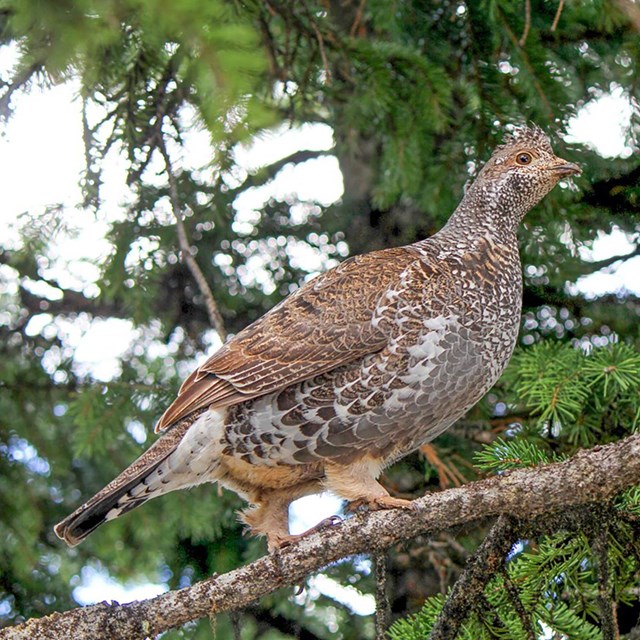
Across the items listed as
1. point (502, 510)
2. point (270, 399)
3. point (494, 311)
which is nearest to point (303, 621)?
point (270, 399)

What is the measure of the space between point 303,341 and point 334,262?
218cm

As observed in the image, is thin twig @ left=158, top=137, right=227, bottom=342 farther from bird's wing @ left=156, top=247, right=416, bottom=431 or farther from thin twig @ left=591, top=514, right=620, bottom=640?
thin twig @ left=591, top=514, right=620, bottom=640

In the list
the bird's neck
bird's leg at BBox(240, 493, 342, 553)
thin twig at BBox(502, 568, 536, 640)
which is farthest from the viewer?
the bird's neck

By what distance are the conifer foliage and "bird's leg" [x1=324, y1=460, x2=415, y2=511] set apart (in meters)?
0.33

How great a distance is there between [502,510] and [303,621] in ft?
9.95

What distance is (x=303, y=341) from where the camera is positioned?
13.4 ft

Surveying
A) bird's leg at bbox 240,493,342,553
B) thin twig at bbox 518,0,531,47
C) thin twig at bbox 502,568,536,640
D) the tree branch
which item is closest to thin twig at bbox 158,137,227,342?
bird's leg at bbox 240,493,342,553

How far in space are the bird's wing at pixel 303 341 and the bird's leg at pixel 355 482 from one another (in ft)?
1.44

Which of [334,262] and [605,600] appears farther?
[334,262]

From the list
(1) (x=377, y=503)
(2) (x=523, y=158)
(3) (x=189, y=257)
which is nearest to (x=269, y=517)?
(1) (x=377, y=503)

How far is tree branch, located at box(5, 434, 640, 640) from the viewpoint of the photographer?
9.50 ft

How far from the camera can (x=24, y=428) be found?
5.92 metres

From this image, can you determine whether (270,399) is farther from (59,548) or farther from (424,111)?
(59,548)

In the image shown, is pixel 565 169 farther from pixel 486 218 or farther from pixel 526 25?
pixel 526 25
